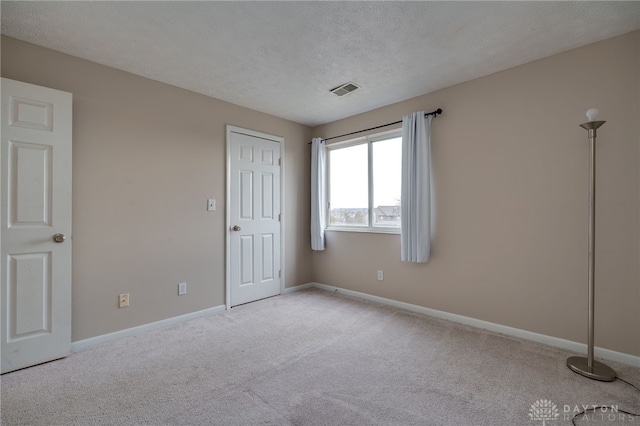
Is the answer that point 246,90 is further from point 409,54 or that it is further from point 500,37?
point 500,37

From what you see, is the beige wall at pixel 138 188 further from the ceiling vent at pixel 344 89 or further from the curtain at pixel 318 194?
the ceiling vent at pixel 344 89

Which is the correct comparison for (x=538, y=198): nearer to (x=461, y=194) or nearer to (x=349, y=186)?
(x=461, y=194)

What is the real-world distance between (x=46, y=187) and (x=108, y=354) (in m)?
1.42

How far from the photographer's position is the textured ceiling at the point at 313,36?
196 cm

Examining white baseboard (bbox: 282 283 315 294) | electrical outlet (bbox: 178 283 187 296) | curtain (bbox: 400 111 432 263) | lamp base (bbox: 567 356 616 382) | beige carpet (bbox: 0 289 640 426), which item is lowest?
beige carpet (bbox: 0 289 640 426)

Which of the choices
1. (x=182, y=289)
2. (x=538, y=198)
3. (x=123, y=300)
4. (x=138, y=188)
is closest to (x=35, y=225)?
(x=138, y=188)

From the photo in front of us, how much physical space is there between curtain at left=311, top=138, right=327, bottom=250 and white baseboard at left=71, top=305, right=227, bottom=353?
1.60m

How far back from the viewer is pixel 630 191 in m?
2.23

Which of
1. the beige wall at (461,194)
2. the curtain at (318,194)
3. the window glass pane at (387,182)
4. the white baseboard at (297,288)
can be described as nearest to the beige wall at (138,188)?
the beige wall at (461,194)

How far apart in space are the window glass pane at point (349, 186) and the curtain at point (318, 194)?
0.47 feet

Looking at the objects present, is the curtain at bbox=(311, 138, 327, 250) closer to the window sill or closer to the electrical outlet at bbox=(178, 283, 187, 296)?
the window sill

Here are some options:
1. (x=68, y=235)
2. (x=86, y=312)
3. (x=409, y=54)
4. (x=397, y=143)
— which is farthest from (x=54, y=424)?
(x=397, y=143)

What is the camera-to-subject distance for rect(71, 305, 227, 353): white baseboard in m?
2.53

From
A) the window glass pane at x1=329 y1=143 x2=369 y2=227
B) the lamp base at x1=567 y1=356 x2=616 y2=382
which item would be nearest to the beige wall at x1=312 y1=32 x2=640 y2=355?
the lamp base at x1=567 y1=356 x2=616 y2=382
